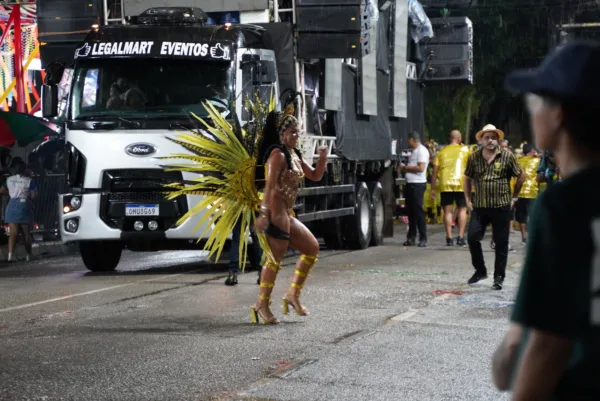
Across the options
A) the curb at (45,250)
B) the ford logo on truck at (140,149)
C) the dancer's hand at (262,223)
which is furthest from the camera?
the curb at (45,250)

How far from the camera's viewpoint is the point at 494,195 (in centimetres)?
1305

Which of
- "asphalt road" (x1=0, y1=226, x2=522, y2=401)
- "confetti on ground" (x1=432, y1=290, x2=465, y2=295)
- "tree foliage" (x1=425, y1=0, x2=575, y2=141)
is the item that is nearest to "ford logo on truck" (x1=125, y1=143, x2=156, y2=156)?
"asphalt road" (x1=0, y1=226, x2=522, y2=401)

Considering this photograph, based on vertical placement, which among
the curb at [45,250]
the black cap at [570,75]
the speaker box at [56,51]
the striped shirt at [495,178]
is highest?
the speaker box at [56,51]

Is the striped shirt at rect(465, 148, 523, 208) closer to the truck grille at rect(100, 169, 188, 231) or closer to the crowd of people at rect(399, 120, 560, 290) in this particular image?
the crowd of people at rect(399, 120, 560, 290)

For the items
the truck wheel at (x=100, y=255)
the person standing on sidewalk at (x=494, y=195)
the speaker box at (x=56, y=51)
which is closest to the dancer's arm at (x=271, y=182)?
the person standing on sidewalk at (x=494, y=195)

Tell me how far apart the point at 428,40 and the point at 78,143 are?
10.3 m

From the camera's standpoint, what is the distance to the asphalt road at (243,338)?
708cm

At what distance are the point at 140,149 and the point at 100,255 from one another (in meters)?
1.91

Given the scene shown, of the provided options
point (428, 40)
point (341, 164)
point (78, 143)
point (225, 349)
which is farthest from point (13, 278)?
point (428, 40)

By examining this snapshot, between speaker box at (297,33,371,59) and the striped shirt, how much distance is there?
367cm

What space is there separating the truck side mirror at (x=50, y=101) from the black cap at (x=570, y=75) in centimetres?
1339

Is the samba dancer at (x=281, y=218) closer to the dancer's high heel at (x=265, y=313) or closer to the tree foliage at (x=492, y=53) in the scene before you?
the dancer's high heel at (x=265, y=313)

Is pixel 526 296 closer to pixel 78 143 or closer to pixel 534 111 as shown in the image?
pixel 534 111

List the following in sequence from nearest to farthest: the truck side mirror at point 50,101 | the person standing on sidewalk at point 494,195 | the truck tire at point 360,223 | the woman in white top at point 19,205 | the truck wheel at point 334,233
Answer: the person standing on sidewalk at point 494,195 < the truck side mirror at point 50,101 < the woman in white top at point 19,205 < the truck tire at point 360,223 < the truck wheel at point 334,233
